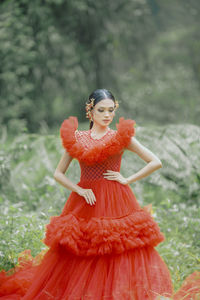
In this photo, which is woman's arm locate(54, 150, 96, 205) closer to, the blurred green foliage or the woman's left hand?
the woman's left hand

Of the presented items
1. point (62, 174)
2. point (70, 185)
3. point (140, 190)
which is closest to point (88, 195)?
point (70, 185)

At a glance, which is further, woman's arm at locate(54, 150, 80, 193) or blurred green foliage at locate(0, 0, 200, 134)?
blurred green foliage at locate(0, 0, 200, 134)

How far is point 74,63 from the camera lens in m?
6.73

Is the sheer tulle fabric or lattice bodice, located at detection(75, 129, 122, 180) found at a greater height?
lattice bodice, located at detection(75, 129, 122, 180)

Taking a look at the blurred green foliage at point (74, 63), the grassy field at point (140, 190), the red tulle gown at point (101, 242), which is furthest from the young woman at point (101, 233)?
the blurred green foliage at point (74, 63)

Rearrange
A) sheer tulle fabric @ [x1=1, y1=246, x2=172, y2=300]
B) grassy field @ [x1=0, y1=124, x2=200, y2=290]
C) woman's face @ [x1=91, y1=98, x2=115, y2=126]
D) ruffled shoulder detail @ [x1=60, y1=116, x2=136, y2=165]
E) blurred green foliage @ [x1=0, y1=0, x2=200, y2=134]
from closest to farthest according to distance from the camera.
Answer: sheer tulle fabric @ [x1=1, y1=246, x2=172, y2=300] → ruffled shoulder detail @ [x1=60, y1=116, x2=136, y2=165] → woman's face @ [x1=91, y1=98, x2=115, y2=126] → grassy field @ [x1=0, y1=124, x2=200, y2=290] → blurred green foliage @ [x1=0, y1=0, x2=200, y2=134]

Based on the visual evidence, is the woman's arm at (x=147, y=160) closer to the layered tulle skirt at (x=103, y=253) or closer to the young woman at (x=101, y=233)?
the young woman at (x=101, y=233)

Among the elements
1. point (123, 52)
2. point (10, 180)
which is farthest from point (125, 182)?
point (123, 52)

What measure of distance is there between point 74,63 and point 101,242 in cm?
509

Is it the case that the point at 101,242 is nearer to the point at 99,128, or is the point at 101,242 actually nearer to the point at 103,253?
the point at 103,253

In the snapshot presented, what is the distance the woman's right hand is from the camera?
2.35 meters

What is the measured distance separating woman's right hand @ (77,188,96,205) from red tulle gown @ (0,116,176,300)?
0.03 metres

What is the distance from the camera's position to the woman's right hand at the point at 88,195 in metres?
2.35

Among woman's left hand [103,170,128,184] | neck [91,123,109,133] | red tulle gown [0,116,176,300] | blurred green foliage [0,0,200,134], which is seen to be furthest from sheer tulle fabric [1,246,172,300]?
blurred green foliage [0,0,200,134]
